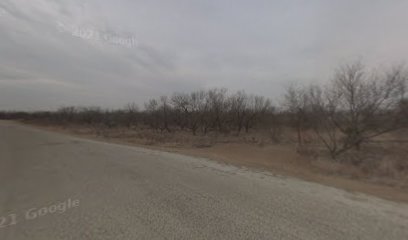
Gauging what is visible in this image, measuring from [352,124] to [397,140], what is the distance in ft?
21.9

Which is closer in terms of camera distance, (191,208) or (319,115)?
(191,208)

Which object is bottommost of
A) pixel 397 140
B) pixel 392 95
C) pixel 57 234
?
pixel 57 234

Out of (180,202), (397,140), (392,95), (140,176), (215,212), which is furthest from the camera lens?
(397,140)

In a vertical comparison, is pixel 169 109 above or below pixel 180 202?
above

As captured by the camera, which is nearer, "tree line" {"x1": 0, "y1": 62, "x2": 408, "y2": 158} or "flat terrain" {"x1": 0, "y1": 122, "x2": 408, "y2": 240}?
"flat terrain" {"x1": 0, "y1": 122, "x2": 408, "y2": 240}

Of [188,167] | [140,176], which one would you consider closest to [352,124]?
[188,167]

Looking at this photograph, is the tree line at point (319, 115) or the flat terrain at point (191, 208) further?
the tree line at point (319, 115)

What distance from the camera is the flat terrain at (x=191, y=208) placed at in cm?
473

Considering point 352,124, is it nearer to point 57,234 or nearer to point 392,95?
→ point 392,95

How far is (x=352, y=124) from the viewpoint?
17.5 m

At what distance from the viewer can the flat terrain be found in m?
4.73

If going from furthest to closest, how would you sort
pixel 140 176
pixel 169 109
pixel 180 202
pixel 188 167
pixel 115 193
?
pixel 169 109
pixel 188 167
pixel 140 176
pixel 115 193
pixel 180 202

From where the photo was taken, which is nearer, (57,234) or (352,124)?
(57,234)

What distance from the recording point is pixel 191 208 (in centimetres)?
593
